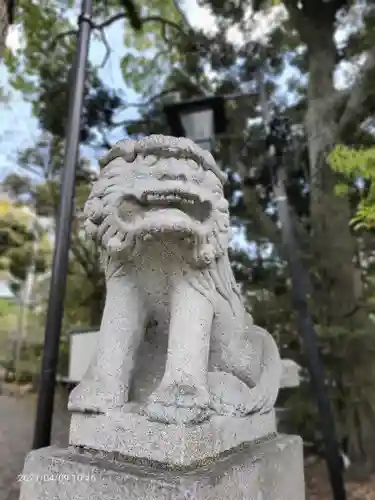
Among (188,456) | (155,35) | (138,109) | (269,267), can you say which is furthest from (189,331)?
(155,35)

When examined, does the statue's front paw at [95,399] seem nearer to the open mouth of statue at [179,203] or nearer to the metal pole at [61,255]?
the open mouth of statue at [179,203]

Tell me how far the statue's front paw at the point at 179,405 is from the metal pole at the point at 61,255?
2.77 ft

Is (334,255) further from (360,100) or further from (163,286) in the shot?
(163,286)

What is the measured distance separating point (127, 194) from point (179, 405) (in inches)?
20.2

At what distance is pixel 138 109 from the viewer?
452cm

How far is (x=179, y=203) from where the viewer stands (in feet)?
3.47

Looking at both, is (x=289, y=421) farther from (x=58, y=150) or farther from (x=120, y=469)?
(x=58, y=150)

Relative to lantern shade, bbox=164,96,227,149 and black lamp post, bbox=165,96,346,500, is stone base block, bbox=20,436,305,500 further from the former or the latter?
lantern shade, bbox=164,96,227,149

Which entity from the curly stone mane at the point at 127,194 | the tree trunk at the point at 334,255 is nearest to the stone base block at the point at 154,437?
the curly stone mane at the point at 127,194

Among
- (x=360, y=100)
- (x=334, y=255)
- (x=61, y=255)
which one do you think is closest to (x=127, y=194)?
(x=61, y=255)

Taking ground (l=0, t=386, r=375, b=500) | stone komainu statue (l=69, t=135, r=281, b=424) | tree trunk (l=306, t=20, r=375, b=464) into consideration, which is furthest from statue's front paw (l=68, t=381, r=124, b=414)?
tree trunk (l=306, t=20, r=375, b=464)

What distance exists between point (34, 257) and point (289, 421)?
3881 millimetres

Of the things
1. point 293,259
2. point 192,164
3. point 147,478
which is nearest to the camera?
point 147,478
